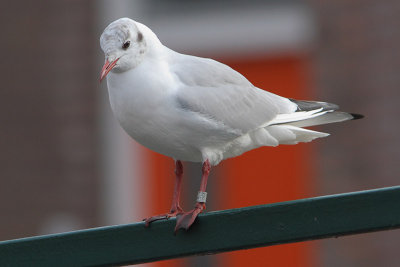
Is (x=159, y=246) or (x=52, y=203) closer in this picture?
(x=159, y=246)

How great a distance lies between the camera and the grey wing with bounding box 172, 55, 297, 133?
366 centimetres

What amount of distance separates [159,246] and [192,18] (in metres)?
5.84

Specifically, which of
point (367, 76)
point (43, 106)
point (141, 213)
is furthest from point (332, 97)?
point (43, 106)

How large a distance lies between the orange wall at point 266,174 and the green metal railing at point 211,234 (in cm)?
547

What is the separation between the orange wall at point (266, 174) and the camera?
28.4 feet

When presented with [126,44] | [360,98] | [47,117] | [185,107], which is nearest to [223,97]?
[185,107]

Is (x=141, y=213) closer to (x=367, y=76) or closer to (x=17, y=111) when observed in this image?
(x=17, y=111)

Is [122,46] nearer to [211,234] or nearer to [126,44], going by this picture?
[126,44]

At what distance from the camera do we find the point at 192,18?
880cm

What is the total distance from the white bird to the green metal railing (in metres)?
0.19

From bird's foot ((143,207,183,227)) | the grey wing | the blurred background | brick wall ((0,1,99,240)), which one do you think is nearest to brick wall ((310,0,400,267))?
the blurred background

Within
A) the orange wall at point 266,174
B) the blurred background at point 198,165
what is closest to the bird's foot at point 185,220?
the blurred background at point 198,165

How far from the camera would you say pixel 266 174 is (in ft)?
28.7

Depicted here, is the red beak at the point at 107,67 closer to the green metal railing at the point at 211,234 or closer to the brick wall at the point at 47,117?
the green metal railing at the point at 211,234
